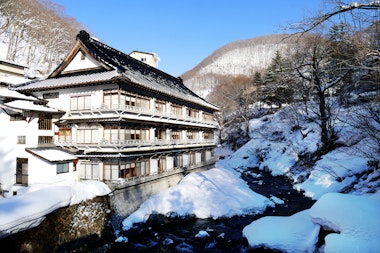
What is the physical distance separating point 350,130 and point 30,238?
34.2 meters

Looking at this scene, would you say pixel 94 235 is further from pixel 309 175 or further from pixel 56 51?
pixel 56 51

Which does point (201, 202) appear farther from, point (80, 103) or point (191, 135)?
point (80, 103)

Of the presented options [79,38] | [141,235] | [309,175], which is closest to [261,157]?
[309,175]

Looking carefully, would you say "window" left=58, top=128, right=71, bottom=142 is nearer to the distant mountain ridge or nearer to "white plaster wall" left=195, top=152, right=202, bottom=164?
"white plaster wall" left=195, top=152, right=202, bottom=164

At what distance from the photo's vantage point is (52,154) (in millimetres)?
20484

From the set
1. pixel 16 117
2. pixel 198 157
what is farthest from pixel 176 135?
pixel 16 117

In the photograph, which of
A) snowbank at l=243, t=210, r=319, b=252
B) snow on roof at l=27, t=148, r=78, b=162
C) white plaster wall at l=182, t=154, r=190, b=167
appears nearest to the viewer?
snowbank at l=243, t=210, r=319, b=252

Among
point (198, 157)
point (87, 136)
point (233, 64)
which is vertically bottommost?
point (198, 157)

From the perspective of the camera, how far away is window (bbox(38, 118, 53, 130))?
2183cm

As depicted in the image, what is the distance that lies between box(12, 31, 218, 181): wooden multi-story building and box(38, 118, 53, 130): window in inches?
21.7

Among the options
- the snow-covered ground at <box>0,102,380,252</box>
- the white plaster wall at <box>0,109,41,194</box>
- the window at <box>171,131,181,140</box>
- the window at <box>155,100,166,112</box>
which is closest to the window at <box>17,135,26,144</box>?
the white plaster wall at <box>0,109,41,194</box>

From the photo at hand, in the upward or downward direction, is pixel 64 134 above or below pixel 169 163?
above

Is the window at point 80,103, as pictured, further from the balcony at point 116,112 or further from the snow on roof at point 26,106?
the snow on roof at point 26,106

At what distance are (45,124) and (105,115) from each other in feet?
20.9
